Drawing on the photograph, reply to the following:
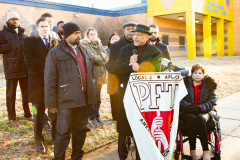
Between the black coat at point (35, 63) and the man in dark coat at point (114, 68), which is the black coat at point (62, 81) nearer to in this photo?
the black coat at point (35, 63)

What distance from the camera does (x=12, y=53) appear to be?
5070mm

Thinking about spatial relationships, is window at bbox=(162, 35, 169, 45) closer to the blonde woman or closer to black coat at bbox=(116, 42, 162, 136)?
the blonde woman

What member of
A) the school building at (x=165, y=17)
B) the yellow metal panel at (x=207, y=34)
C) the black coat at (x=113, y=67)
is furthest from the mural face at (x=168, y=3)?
the black coat at (x=113, y=67)

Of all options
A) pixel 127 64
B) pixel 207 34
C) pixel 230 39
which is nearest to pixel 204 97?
pixel 127 64

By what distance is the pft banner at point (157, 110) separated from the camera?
10.1 ft

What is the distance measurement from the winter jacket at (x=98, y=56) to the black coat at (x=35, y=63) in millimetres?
1276

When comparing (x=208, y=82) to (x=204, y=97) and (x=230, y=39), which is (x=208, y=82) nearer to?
(x=204, y=97)

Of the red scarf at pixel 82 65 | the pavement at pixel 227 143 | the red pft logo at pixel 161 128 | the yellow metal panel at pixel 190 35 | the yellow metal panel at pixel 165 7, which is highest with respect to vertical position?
the yellow metal panel at pixel 165 7

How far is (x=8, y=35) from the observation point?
5.04 m

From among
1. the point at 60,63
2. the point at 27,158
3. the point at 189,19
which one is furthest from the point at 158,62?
the point at 189,19

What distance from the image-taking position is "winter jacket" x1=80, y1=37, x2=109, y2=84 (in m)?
5.53

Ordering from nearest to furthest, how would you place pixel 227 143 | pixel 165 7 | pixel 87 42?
pixel 227 143 → pixel 87 42 → pixel 165 7

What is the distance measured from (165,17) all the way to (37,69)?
74.1ft

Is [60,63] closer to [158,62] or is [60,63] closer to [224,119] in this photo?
[158,62]
